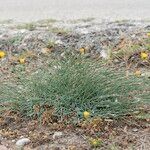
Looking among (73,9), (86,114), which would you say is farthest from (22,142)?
(73,9)

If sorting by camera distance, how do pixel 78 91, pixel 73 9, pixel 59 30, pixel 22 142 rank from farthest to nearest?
pixel 73 9, pixel 59 30, pixel 78 91, pixel 22 142

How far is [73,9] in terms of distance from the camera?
29.7ft

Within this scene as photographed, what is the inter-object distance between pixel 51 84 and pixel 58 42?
1.57 m

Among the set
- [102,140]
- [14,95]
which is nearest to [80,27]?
[14,95]

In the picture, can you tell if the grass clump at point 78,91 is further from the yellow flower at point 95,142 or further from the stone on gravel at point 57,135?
the yellow flower at point 95,142

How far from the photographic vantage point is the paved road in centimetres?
847

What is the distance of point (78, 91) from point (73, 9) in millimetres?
4986

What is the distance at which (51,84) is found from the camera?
14.0 feet

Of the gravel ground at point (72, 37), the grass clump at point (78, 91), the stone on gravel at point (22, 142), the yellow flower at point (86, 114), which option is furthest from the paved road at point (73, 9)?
the stone on gravel at point (22, 142)

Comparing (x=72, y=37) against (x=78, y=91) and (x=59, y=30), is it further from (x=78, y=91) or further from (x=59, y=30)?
(x=78, y=91)

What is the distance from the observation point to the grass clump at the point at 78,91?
4.16m

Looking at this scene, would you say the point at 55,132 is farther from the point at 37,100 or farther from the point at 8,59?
the point at 8,59

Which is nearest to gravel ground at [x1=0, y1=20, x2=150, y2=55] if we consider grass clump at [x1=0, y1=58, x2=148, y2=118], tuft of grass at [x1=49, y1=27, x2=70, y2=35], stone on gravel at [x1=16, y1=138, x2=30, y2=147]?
tuft of grass at [x1=49, y1=27, x2=70, y2=35]

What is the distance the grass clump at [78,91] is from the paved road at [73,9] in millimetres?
3917
